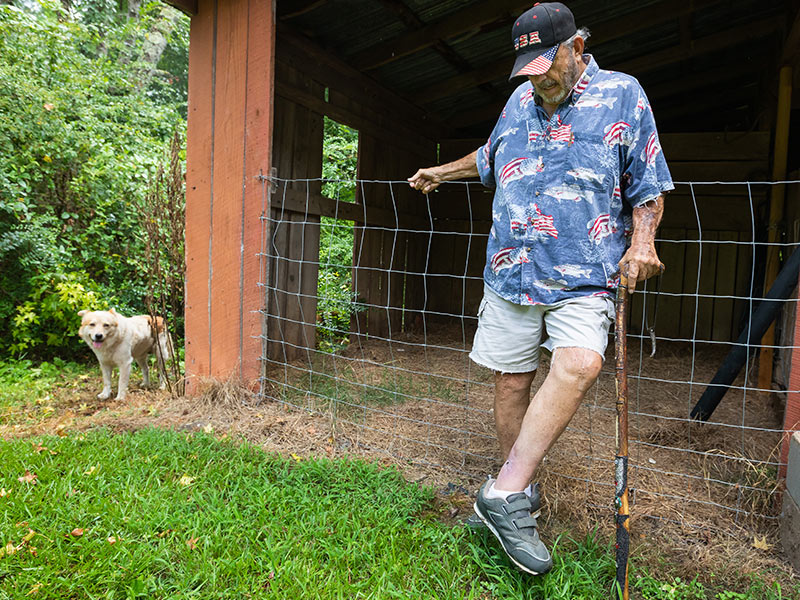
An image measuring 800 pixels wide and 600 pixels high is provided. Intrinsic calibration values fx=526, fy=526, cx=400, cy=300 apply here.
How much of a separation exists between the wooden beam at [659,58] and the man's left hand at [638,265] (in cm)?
417

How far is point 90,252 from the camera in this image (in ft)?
17.5

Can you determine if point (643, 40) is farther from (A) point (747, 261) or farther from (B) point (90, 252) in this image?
(B) point (90, 252)

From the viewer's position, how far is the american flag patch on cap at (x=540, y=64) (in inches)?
66.2

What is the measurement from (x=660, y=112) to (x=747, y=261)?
2330mm

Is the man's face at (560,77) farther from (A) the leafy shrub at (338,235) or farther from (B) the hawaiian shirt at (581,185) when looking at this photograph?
(A) the leafy shrub at (338,235)

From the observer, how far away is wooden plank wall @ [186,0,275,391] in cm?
336

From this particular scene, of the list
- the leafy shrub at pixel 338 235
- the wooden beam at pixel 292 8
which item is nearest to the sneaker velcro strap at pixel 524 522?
the wooden beam at pixel 292 8

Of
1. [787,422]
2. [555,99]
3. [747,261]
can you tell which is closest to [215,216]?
[555,99]

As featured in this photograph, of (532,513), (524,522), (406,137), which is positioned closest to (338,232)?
(406,137)

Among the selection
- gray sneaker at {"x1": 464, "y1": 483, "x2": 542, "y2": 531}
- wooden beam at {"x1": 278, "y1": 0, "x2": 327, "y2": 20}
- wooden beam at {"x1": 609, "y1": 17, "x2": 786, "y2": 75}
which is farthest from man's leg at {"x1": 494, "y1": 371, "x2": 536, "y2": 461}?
wooden beam at {"x1": 609, "y1": 17, "x2": 786, "y2": 75}

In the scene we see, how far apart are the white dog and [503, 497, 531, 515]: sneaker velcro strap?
2.97 metres

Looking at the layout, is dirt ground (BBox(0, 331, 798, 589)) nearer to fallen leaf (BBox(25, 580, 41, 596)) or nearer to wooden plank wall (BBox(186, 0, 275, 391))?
wooden plank wall (BBox(186, 0, 275, 391))

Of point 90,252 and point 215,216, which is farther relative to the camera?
point 90,252

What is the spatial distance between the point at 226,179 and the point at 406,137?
136 inches
